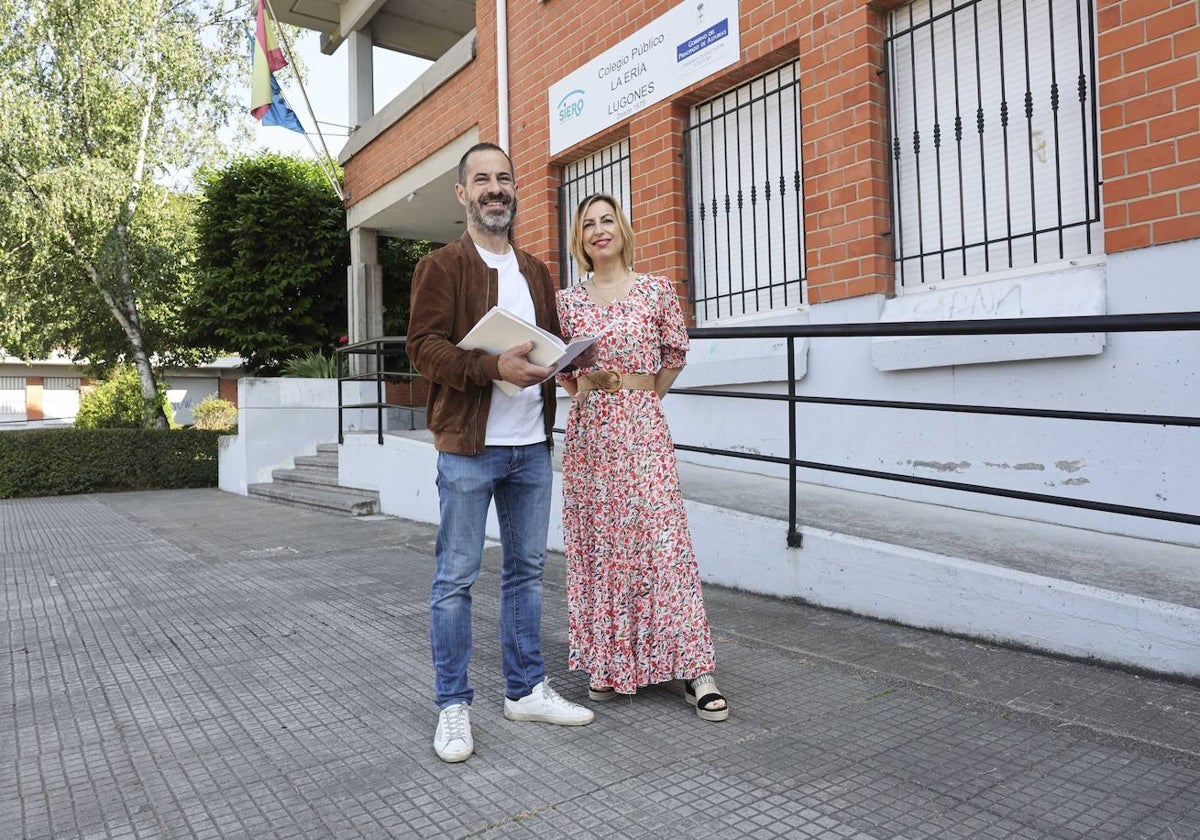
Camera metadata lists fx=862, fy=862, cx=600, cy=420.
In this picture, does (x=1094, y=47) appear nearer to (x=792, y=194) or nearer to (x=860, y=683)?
(x=792, y=194)

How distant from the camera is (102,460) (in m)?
13.7

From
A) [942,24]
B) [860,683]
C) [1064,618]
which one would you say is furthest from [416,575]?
[942,24]

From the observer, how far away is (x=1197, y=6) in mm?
3945

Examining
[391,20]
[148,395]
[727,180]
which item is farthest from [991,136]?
[148,395]

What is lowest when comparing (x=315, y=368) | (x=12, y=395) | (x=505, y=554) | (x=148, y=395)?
(x=505, y=554)

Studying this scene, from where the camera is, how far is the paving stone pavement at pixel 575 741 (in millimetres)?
2203

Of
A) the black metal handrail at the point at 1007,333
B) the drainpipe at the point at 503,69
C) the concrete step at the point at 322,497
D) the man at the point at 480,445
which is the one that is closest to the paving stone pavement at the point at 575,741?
the man at the point at 480,445

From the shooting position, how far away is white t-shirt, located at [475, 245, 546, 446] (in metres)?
2.76

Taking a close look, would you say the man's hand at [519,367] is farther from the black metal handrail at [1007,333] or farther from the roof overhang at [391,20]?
the roof overhang at [391,20]

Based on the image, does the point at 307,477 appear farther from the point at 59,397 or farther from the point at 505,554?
the point at 59,397

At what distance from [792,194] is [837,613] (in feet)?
11.5

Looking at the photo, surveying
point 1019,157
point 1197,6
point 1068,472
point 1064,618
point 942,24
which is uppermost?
point 942,24

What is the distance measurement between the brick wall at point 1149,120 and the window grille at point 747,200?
2.29m

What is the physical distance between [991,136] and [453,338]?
396cm
